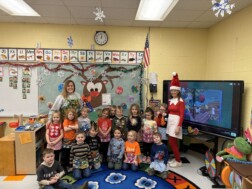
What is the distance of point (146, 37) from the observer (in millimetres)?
3828

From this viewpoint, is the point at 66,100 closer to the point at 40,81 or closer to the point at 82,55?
the point at 40,81

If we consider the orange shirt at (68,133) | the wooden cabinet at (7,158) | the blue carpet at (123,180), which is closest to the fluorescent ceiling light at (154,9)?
the orange shirt at (68,133)

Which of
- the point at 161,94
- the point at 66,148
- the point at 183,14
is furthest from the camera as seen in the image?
the point at 161,94

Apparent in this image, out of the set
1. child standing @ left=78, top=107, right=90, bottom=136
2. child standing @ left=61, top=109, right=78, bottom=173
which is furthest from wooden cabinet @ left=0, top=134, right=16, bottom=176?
child standing @ left=78, top=107, right=90, bottom=136

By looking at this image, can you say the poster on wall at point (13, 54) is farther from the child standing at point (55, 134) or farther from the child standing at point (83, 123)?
the child standing at point (83, 123)

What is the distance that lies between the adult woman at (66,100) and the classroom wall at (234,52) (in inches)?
95.9

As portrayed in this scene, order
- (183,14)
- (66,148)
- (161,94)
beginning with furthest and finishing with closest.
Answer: (161,94) < (183,14) < (66,148)

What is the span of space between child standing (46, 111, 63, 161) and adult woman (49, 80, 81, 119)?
23 cm

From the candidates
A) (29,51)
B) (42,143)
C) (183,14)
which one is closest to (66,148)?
(42,143)

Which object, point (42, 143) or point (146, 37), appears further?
point (146, 37)

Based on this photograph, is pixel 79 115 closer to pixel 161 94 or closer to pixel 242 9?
pixel 161 94

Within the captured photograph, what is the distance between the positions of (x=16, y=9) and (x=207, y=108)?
3.30 metres

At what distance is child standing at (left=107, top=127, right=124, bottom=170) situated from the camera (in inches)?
→ 117

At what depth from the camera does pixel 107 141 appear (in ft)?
10.5
